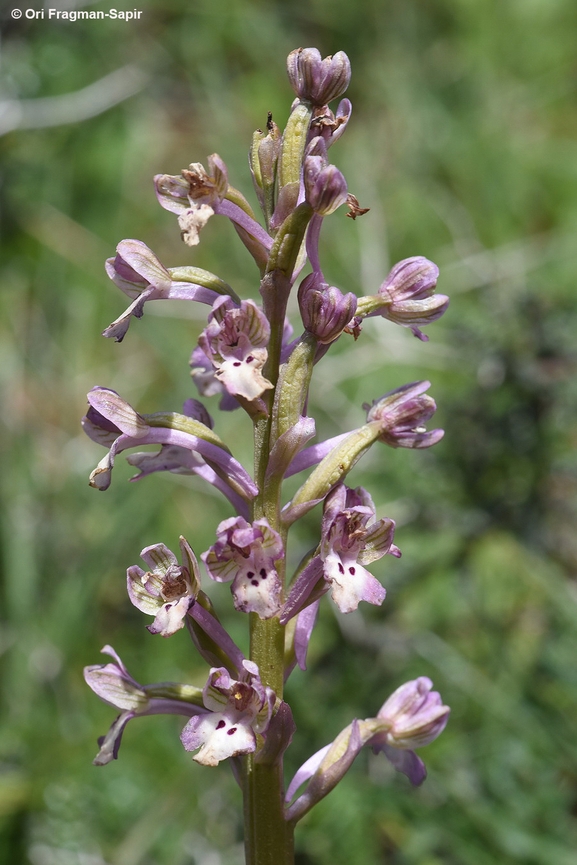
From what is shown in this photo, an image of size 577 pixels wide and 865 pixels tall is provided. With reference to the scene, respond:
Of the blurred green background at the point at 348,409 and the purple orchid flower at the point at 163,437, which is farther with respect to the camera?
the blurred green background at the point at 348,409

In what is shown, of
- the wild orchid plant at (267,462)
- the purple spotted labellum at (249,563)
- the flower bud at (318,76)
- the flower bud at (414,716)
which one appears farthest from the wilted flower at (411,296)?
the flower bud at (414,716)

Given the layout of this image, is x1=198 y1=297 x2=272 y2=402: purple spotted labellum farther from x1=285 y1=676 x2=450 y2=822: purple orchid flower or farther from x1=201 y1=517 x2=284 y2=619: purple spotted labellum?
x1=285 y1=676 x2=450 y2=822: purple orchid flower

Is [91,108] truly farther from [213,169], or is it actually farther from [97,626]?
[213,169]

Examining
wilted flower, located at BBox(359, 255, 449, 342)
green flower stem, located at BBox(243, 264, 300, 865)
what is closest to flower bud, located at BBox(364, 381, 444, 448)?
wilted flower, located at BBox(359, 255, 449, 342)

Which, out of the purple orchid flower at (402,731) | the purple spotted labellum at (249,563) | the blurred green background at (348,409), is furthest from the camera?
the blurred green background at (348,409)

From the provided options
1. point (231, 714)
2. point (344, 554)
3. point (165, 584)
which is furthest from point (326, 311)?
point (231, 714)

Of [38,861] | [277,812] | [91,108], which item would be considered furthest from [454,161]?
[277,812]

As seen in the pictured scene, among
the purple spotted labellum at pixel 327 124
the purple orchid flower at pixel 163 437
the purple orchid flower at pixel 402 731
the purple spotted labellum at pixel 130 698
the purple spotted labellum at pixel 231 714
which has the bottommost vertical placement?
the purple orchid flower at pixel 402 731

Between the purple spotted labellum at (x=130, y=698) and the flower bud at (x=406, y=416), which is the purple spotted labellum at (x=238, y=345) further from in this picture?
the purple spotted labellum at (x=130, y=698)
